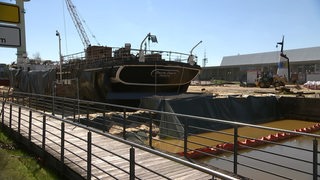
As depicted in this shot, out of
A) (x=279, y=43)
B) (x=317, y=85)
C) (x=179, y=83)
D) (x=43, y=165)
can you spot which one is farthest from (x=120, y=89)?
(x=279, y=43)

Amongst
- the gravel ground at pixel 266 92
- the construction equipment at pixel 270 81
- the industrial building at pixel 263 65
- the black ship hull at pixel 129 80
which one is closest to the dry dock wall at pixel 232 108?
the gravel ground at pixel 266 92

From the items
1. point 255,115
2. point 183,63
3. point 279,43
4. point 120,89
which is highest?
point 279,43

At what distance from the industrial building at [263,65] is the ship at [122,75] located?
3294 centimetres

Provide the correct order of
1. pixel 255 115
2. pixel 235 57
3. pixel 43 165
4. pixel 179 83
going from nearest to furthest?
pixel 43 165
pixel 255 115
pixel 179 83
pixel 235 57

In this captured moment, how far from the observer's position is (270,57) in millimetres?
89312

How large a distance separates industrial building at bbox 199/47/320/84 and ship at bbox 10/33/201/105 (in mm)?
32936

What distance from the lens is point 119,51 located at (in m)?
24.0

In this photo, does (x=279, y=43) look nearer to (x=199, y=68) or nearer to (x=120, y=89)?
(x=199, y=68)

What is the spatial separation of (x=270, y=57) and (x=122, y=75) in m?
73.7

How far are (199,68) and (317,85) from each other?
23.5 m

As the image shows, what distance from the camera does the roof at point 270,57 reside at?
79100mm

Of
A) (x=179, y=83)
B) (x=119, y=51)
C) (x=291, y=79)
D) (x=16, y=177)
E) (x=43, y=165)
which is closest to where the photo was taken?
(x=16, y=177)

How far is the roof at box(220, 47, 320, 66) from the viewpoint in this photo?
260 ft

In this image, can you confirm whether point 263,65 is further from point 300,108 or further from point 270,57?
point 300,108
